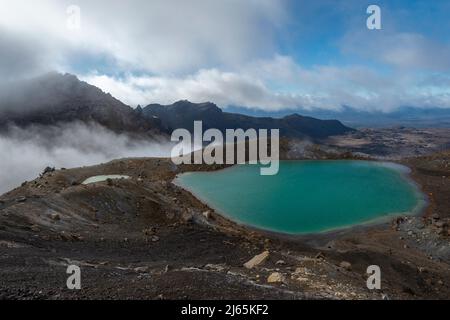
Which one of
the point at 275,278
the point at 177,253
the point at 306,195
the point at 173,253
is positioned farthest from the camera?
the point at 306,195

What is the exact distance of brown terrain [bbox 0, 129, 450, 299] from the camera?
16953 mm

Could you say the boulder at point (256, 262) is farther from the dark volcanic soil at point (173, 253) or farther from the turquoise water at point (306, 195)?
the turquoise water at point (306, 195)

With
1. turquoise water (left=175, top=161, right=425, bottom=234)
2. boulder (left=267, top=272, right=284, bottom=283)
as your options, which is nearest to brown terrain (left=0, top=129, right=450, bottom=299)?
boulder (left=267, top=272, right=284, bottom=283)

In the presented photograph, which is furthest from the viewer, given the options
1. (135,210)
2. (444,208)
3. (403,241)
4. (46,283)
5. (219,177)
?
(219,177)

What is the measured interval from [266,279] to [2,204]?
23.1 metres

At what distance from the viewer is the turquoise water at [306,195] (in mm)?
51188

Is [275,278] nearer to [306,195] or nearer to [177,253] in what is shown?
[177,253]

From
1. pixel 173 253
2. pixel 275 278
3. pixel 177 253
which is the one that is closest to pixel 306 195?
pixel 177 253

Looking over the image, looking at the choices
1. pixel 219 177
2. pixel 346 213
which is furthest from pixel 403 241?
pixel 219 177

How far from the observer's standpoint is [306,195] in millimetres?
65500

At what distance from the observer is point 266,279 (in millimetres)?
19516

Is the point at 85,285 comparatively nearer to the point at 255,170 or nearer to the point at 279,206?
the point at 279,206

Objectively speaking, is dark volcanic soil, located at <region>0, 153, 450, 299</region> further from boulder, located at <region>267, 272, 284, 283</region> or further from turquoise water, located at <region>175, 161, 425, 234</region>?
turquoise water, located at <region>175, 161, 425, 234</region>

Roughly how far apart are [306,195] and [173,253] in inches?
1607
